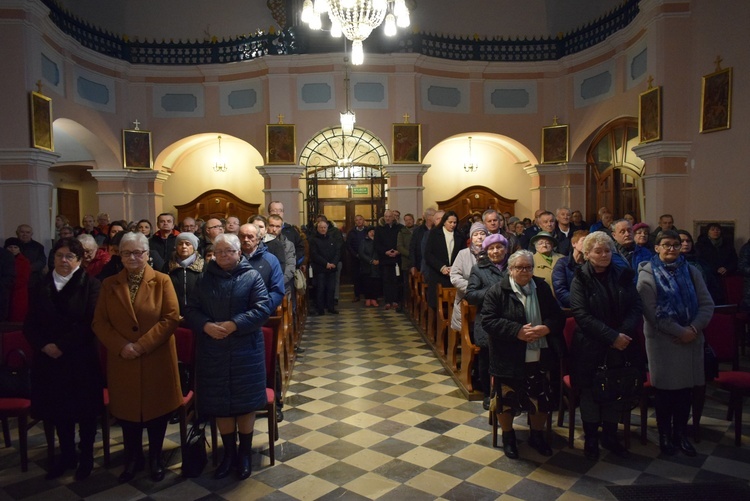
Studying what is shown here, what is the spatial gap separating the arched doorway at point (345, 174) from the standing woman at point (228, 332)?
899 centimetres

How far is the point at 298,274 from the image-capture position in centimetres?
757

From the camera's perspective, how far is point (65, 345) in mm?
3609

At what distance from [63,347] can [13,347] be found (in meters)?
0.75

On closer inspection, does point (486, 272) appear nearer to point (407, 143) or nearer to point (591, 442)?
point (591, 442)

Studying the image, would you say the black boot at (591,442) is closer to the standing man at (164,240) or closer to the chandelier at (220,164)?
the standing man at (164,240)

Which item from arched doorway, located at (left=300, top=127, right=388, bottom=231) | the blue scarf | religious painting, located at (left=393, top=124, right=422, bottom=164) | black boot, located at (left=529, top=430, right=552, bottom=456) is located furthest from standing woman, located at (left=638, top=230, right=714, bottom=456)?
arched doorway, located at (left=300, top=127, right=388, bottom=231)

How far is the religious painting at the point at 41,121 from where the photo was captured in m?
9.30

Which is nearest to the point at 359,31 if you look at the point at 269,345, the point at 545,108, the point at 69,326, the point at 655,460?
the point at 269,345

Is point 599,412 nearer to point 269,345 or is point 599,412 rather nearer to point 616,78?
point 269,345

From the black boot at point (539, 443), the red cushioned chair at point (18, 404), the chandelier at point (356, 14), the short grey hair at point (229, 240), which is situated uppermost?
the chandelier at point (356, 14)

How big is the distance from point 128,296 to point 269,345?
1.10m

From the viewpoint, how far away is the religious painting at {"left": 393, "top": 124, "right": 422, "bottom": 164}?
497 inches

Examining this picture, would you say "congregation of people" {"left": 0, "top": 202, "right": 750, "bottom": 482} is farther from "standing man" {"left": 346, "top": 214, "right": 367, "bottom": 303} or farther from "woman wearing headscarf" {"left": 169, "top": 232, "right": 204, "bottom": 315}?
"standing man" {"left": 346, "top": 214, "right": 367, "bottom": 303}

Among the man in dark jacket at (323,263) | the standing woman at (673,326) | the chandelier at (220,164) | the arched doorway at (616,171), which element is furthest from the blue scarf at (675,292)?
the chandelier at (220,164)
